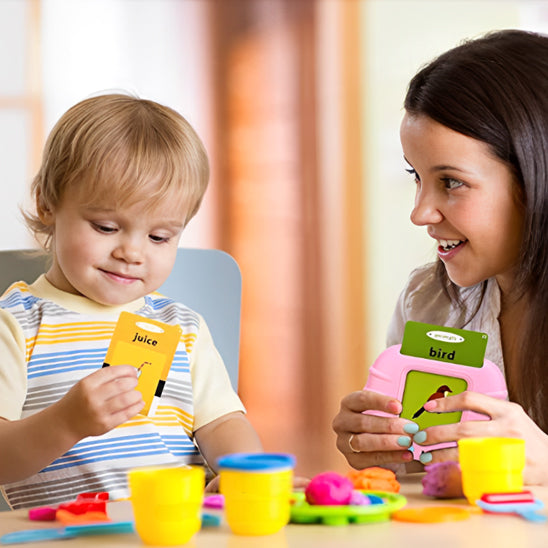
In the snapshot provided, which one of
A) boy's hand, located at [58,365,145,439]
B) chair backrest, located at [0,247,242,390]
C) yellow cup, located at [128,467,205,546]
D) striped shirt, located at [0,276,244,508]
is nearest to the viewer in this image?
yellow cup, located at [128,467,205,546]

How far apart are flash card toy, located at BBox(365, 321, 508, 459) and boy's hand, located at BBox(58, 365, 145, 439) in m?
0.34

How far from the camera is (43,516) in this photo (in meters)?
0.89

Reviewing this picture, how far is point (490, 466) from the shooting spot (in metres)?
0.90

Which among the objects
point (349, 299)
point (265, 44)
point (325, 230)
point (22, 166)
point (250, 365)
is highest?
point (265, 44)

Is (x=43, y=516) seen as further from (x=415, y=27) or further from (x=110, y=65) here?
(x=415, y=27)

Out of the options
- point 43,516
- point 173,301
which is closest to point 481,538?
point 43,516

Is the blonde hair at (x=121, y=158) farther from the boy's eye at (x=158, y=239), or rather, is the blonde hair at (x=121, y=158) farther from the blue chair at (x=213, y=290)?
the blue chair at (x=213, y=290)

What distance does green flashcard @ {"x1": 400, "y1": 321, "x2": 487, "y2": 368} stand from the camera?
1.07 m

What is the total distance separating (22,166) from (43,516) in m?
3.27

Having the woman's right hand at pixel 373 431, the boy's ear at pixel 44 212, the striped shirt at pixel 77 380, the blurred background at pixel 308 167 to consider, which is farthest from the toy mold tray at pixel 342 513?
the blurred background at pixel 308 167

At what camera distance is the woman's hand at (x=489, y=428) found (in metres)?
1.04

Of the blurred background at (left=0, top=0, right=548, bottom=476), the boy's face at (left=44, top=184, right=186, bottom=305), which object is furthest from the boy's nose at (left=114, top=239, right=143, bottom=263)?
the blurred background at (left=0, top=0, right=548, bottom=476)

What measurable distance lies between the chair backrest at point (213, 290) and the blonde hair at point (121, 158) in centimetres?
21

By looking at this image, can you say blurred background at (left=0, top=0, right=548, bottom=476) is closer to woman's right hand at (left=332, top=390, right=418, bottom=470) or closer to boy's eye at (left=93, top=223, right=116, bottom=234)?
boy's eye at (left=93, top=223, right=116, bottom=234)
